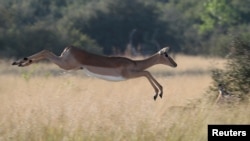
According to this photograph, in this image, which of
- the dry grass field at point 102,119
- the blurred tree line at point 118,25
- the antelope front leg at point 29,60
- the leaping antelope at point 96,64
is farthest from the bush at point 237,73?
the blurred tree line at point 118,25

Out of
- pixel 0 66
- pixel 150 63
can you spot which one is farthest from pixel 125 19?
pixel 150 63

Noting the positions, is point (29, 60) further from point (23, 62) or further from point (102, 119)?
point (102, 119)

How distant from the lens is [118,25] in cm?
4478

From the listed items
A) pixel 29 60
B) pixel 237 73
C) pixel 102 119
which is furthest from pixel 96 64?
pixel 102 119

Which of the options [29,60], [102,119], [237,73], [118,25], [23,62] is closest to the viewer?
[102,119]

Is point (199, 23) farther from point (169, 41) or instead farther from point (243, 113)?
point (243, 113)

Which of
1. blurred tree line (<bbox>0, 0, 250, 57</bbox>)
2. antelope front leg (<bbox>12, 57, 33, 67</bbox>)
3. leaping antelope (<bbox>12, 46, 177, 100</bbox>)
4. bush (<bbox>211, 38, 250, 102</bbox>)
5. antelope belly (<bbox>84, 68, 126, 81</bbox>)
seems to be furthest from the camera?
blurred tree line (<bbox>0, 0, 250, 57</bbox>)

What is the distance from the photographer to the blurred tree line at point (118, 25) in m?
35.8

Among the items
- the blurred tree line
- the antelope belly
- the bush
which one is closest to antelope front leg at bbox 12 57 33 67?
the antelope belly

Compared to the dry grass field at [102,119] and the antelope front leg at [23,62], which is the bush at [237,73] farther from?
the antelope front leg at [23,62]

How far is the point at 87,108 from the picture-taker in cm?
860

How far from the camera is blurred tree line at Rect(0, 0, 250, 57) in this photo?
1411 inches

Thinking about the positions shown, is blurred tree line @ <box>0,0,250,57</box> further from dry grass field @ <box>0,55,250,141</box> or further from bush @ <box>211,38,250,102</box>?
dry grass field @ <box>0,55,250,141</box>

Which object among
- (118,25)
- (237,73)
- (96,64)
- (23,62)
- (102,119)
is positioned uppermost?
(118,25)
